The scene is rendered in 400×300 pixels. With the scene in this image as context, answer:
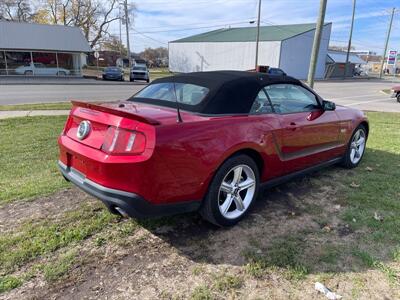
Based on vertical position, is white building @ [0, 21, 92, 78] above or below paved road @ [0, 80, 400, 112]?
above

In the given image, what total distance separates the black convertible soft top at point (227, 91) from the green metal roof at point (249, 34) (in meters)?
45.4

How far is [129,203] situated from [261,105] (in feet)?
6.01

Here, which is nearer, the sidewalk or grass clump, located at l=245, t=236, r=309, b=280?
grass clump, located at l=245, t=236, r=309, b=280

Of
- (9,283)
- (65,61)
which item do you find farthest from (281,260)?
(65,61)

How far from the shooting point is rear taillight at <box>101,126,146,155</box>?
8.43 ft

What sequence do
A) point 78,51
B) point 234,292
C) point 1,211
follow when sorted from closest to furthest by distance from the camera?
point 234,292 → point 1,211 → point 78,51

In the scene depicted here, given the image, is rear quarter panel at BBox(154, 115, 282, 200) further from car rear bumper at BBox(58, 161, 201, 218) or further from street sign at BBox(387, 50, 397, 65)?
street sign at BBox(387, 50, 397, 65)

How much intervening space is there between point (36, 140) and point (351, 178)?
5767mm

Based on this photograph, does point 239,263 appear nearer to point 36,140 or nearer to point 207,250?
point 207,250

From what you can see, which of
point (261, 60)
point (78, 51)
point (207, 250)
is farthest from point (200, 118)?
point (261, 60)

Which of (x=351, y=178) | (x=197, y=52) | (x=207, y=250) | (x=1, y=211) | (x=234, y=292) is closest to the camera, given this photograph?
(x=234, y=292)

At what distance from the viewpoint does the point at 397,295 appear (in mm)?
2441

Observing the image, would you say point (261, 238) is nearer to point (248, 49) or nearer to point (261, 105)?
point (261, 105)

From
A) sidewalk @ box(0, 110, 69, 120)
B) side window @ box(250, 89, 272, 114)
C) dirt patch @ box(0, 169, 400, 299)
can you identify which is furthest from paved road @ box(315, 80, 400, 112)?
dirt patch @ box(0, 169, 400, 299)
